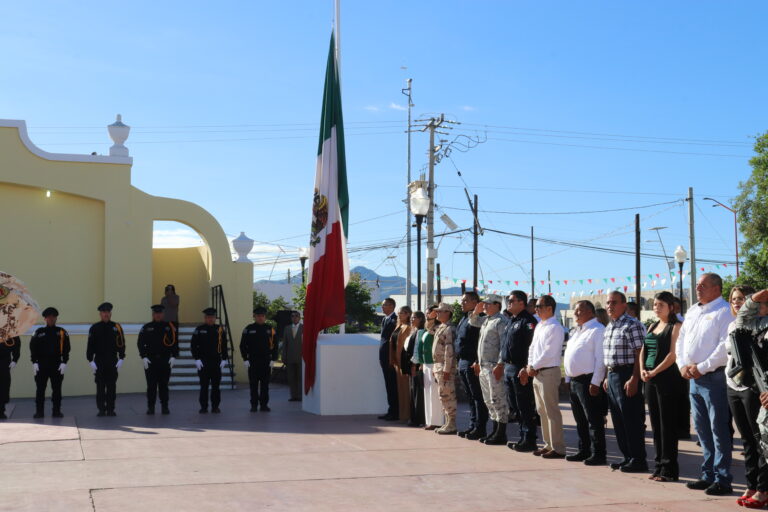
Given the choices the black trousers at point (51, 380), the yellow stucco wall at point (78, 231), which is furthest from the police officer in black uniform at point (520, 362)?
the yellow stucco wall at point (78, 231)

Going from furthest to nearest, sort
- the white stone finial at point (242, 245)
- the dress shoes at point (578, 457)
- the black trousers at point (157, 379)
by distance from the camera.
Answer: the white stone finial at point (242, 245) < the black trousers at point (157, 379) < the dress shoes at point (578, 457)

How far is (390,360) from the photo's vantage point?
1254cm

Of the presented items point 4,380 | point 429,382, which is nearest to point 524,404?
point 429,382

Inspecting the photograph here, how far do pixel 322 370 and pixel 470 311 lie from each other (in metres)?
3.33

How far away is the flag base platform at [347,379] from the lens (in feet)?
43.5

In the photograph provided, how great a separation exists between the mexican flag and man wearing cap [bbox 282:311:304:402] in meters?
2.28

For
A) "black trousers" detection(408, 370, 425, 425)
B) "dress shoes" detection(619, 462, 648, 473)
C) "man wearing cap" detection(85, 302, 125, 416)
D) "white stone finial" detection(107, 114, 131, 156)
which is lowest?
"dress shoes" detection(619, 462, 648, 473)

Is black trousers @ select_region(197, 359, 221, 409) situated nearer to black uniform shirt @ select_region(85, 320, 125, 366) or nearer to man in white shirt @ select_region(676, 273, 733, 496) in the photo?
black uniform shirt @ select_region(85, 320, 125, 366)

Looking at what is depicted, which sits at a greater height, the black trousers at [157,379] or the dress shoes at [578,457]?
the black trousers at [157,379]

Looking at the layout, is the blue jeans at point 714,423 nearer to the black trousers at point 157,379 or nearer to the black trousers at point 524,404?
the black trousers at point 524,404

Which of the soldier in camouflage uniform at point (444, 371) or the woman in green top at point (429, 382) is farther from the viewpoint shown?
the woman in green top at point (429, 382)

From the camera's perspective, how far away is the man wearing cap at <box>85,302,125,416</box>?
13259 millimetres

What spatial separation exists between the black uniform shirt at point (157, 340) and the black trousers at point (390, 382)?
11.6ft

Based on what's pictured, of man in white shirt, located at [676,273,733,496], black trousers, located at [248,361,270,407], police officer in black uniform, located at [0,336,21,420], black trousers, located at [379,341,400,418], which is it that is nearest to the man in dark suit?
black trousers, located at [379,341,400,418]
